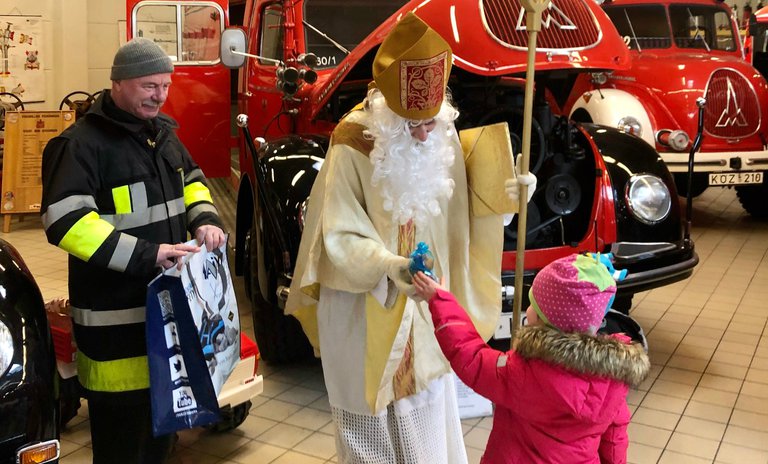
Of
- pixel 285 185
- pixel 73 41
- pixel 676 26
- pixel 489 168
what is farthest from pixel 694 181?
pixel 73 41

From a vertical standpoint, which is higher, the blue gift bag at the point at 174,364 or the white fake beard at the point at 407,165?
the white fake beard at the point at 407,165

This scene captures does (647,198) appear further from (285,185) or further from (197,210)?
(197,210)

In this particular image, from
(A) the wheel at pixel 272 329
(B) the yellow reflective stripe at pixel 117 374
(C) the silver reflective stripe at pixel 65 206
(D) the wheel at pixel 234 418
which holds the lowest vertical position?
(D) the wheel at pixel 234 418

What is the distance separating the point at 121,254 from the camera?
2.13m

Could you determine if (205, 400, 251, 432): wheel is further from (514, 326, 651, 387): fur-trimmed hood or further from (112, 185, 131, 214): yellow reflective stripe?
(514, 326, 651, 387): fur-trimmed hood

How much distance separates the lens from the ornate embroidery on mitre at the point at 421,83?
7.07ft

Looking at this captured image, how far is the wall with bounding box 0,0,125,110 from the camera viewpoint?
9008 mm

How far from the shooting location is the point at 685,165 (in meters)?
6.65

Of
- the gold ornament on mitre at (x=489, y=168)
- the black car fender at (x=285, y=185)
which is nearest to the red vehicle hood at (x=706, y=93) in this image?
the black car fender at (x=285, y=185)

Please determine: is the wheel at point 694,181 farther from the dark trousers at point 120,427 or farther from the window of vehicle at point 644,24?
the dark trousers at point 120,427

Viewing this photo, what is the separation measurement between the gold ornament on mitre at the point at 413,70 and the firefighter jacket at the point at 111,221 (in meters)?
0.67

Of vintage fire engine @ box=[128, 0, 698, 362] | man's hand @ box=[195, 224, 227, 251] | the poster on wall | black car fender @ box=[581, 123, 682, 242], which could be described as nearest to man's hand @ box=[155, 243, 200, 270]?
man's hand @ box=[195, 224, 227, 251]

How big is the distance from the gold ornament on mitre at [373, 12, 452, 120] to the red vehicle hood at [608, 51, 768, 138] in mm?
5087

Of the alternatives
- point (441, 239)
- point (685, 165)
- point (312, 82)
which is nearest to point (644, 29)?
point (685, 165)
